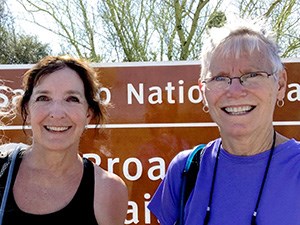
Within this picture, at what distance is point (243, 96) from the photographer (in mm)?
A: 1700

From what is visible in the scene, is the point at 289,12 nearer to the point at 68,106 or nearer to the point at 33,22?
the point at 33,22

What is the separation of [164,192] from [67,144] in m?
0.47

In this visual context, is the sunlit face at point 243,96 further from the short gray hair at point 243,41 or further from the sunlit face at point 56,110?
the sunlit face at point 56,110

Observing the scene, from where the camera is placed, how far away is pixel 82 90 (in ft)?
6.94

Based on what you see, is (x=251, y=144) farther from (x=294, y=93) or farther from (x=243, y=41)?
(x=294, y=93)

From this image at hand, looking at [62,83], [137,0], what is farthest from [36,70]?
[137,0]

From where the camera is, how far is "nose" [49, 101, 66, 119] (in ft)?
6.61

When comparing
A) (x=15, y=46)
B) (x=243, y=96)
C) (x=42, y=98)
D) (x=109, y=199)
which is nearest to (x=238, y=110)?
(x=243, y=96)

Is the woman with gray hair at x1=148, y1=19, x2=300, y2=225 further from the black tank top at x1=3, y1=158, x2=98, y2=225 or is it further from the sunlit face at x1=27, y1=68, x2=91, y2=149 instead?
the sunlit face at x1=27, y1=68, x2=91, y2=149

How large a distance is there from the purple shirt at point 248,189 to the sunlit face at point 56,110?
523 mm

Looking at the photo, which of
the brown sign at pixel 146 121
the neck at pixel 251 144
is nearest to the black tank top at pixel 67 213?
the neck at pixel 251 144

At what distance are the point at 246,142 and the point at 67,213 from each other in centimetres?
78

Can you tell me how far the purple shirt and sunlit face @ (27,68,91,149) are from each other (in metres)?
0.52


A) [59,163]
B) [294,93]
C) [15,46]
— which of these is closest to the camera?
[59,163]
